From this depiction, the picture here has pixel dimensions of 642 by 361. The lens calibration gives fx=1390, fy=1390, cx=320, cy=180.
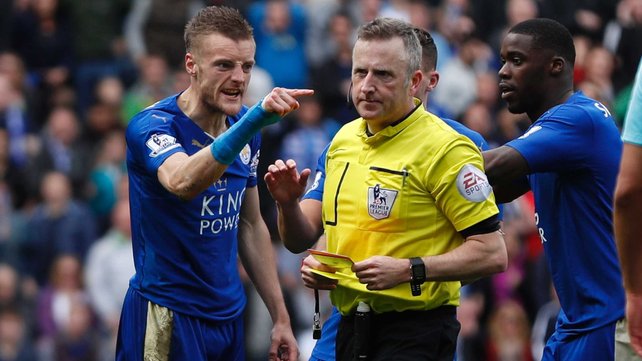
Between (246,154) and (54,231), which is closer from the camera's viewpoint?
(246,154)

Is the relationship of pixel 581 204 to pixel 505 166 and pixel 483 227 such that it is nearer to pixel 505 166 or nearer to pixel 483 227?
pixel 505 166

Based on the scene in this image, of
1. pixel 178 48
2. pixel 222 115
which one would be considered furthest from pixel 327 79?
pixel 222 115

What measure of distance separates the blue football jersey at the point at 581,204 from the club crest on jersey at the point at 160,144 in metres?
1.74

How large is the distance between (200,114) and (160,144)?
14.4 inches

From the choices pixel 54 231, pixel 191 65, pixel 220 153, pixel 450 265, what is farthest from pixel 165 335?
pixel 54 231

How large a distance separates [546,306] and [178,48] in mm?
5486

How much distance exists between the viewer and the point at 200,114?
747cm

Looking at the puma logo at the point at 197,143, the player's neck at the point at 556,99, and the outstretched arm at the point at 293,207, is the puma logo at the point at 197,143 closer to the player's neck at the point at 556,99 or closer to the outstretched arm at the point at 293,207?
the outstretched arm at the point at 293,207

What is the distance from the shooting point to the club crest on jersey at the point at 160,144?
7.17 metres

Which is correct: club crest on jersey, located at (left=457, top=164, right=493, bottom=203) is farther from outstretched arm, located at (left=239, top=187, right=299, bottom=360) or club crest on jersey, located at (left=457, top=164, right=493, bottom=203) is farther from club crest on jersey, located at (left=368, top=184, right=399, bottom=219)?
outstretched arm, located at (left=239, top=187, right=299, bottom=360)

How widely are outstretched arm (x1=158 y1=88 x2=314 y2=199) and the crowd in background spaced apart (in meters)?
5.97

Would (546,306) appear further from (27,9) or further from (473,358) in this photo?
(27,9)

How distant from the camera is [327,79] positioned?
15.4 metres

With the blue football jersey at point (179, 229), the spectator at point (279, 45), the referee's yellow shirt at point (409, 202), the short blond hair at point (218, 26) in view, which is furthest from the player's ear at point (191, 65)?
the spectator at point (279, 45)
